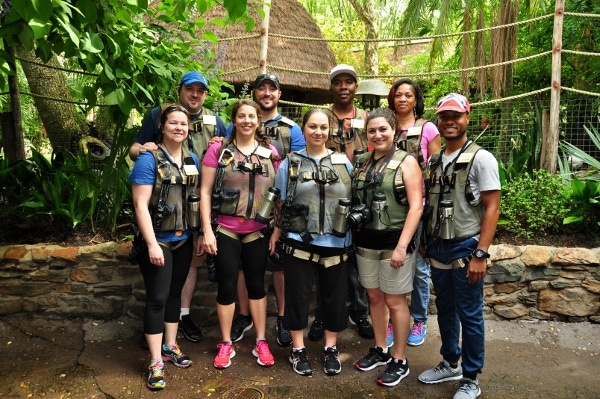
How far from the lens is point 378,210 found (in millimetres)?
3277

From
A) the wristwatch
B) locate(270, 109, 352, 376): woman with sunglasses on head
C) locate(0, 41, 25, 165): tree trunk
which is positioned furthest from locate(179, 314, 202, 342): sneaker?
locate(0, 41, 25, 165): tree trunk

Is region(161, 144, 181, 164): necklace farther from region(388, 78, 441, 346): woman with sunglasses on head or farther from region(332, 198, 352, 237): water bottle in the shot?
region(388, 78, 441, 346): woman with sunglasses on head

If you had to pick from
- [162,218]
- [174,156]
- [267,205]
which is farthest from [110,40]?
[267,205]

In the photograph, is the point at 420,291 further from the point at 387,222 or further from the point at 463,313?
the point at 387,222

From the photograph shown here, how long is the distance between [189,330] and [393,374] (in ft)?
5.75

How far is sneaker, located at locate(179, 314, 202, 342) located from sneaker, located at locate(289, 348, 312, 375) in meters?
0.95

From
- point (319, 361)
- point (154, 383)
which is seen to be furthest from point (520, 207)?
point (154, 383)

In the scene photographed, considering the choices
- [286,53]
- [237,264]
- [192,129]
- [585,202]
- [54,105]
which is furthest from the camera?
[286,53]

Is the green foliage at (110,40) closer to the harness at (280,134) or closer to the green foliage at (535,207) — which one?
the harness at (280,134)

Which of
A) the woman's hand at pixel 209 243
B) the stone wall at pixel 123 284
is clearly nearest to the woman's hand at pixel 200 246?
the woman's hand at pixel 209 243

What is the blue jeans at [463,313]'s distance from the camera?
10.4 feet

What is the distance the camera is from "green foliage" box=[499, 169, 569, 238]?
4.80m

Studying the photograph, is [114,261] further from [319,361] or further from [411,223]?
[411,223]

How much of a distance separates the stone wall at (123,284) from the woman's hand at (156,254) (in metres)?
1.23
